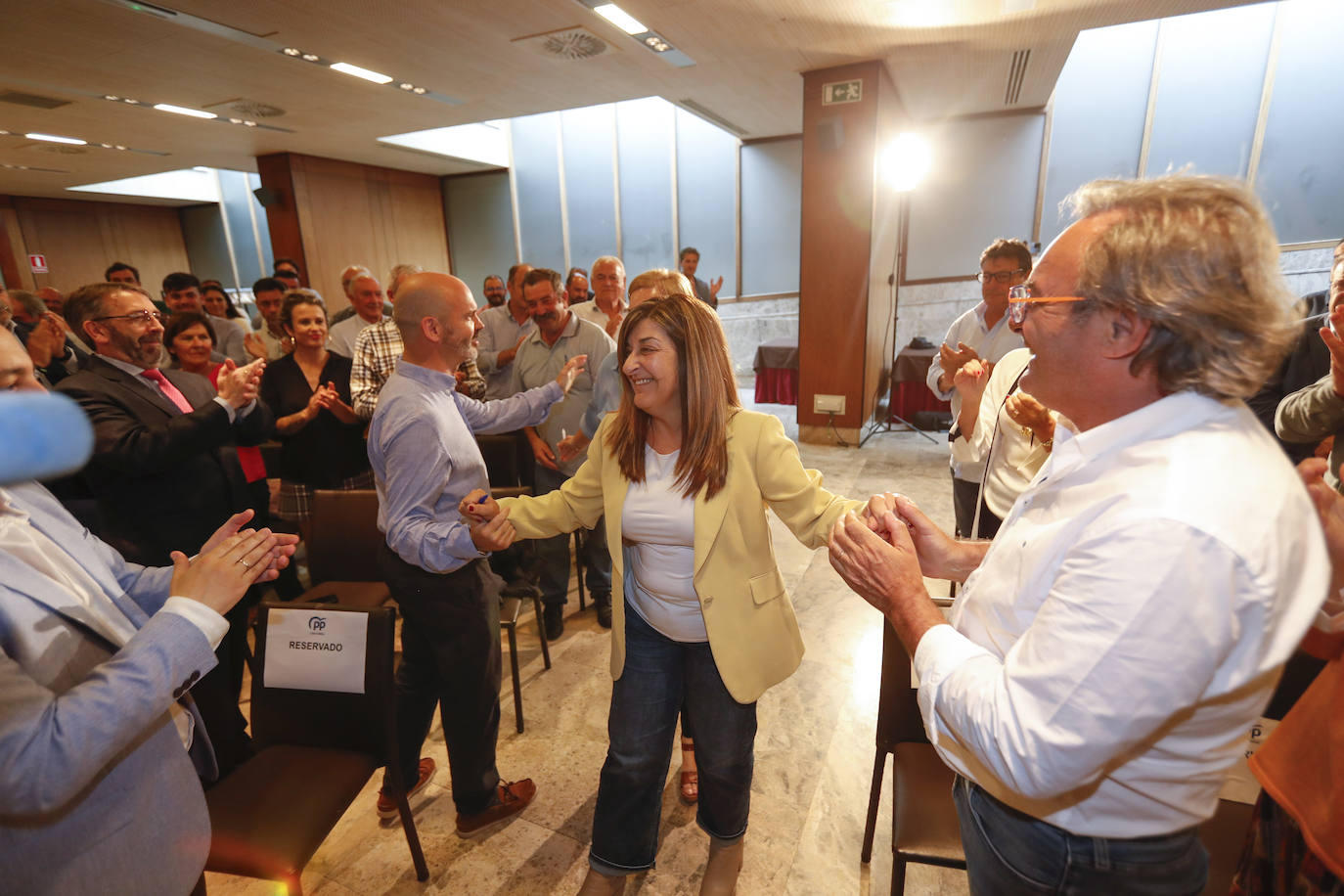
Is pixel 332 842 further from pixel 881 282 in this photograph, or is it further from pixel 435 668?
pixel 881 282

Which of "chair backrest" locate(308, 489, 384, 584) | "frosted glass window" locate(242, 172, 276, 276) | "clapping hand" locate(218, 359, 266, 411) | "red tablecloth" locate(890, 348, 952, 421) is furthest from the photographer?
"frosted glass window" locate(242, 172, 276, 276)

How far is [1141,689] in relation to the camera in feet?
2.46

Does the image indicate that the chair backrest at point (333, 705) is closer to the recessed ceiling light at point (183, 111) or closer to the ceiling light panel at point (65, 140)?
the recessed ceiling light at point (183, 111)

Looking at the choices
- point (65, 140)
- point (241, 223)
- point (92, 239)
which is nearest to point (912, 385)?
point (65, 140)

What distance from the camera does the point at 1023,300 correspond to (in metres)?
0.99

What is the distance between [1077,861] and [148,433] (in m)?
2.86

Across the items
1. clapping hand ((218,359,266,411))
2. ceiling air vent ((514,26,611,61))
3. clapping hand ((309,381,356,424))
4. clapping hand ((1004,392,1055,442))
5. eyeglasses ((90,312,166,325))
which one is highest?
ceiling air vent ((514,26,611,61))

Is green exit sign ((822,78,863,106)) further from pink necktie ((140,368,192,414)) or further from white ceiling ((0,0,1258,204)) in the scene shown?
pink necktie ((140,368,192,414))

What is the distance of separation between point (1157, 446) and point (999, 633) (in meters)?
0.35

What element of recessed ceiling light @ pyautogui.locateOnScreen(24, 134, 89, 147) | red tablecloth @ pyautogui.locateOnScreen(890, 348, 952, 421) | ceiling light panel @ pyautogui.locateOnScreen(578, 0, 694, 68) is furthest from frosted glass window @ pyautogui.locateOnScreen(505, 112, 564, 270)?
red tablecloth @ pyautogui.locateOnScreen(890, 348, 952, 421)

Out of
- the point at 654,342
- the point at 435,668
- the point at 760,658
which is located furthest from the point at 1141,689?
the point at 435,668

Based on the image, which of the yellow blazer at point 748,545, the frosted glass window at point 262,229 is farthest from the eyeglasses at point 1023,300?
the frosted glass window at point 262,229

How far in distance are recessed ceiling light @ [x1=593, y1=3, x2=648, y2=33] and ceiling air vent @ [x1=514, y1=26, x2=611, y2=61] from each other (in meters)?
0.27

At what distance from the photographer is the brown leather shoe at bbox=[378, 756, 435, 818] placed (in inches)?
85.1
